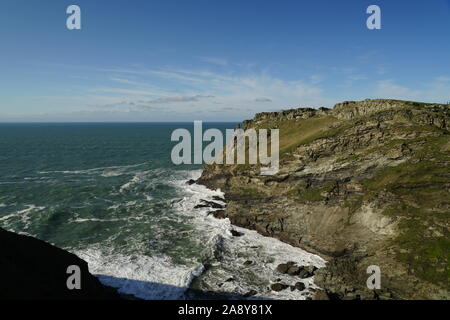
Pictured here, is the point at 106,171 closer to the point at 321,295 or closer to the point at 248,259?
the point at 248,259

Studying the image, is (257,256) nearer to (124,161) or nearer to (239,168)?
(239,168)

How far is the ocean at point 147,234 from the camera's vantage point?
39125 millimetres

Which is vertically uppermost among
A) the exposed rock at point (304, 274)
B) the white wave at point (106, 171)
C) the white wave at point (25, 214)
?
the white wave at point (106, 171)

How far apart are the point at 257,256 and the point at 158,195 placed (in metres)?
38.5

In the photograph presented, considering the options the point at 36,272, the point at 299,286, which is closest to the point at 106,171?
the point at 36,272

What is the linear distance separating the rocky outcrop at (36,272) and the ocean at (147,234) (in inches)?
416

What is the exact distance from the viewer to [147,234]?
53125 mm

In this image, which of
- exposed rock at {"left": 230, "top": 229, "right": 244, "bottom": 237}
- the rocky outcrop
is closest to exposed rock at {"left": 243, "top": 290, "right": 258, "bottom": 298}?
the rocky outcrop

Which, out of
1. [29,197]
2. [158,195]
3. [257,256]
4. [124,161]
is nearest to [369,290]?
[257,256]

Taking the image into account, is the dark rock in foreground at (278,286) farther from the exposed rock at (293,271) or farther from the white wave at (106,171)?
the white wave at (106,171)

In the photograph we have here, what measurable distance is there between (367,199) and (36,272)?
4489cm

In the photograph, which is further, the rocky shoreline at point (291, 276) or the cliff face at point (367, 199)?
the rocky shoreline at point (291, 276)

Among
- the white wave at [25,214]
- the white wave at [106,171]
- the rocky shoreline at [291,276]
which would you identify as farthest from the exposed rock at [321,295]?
the white wave at [106,171]

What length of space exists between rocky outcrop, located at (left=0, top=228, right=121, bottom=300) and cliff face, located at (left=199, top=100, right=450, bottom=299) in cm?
2893
